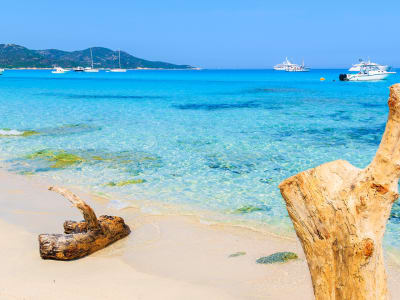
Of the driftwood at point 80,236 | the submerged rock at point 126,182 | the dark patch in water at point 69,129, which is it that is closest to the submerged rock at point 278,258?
the driftwood at point 80,236

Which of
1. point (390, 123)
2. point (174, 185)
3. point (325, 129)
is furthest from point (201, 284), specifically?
point (325, 129)

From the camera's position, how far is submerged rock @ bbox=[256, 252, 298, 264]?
24.9 ft

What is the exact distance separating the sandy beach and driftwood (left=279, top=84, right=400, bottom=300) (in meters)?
3.19

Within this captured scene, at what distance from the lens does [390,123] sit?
3.14 m

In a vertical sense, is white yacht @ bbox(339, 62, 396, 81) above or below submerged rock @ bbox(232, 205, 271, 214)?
above

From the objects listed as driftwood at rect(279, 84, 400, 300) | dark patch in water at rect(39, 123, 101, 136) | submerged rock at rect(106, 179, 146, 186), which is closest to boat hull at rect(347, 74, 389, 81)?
dark patch in water at rect(39, 123, 101, 136)

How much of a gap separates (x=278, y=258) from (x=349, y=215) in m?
4.72

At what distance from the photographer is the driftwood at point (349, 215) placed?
10.3 feet

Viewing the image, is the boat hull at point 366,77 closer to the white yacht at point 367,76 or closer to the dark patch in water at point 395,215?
the white yacht at point 367,76

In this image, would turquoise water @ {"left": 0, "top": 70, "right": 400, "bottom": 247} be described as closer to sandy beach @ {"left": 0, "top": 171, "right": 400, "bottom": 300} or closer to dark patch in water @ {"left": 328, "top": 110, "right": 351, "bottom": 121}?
dark patch in water @ {"left": 328, "top": 110, "right": 351, "bottom": 121}

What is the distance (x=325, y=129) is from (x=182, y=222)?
674 inches

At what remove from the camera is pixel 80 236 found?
759 cm

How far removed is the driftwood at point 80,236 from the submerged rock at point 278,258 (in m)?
3.06

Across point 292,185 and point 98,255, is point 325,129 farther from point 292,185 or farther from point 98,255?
point 292,185
